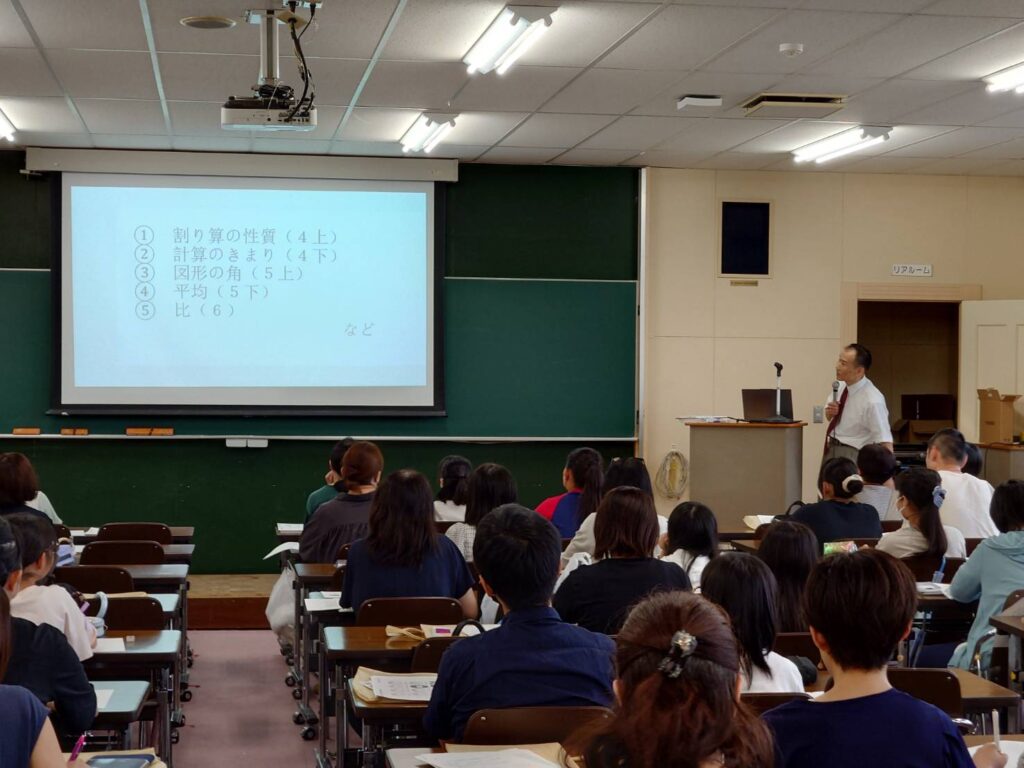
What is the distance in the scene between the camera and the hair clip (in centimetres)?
149

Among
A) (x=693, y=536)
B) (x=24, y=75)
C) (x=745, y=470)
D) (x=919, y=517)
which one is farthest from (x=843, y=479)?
(x=24, y=75)

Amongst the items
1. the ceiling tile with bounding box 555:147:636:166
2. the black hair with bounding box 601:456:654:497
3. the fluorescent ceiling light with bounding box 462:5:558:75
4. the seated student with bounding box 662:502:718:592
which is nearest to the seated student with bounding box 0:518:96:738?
the seated student with bounding box 662:502:718:592

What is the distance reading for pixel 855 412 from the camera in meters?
7.85

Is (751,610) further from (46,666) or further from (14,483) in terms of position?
(14,483)

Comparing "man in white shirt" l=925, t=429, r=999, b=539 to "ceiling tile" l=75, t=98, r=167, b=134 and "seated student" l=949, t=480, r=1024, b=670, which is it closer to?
"seated student" l=949, t=480, r=1024, b=670

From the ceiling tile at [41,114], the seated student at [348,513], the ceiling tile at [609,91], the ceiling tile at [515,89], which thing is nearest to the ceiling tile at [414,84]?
the ceiling tile at [515,89]

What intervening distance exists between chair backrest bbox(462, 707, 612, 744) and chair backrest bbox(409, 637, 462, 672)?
72 centimetres

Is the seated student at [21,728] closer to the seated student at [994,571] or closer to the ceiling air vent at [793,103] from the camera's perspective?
the seated student at [994,571]

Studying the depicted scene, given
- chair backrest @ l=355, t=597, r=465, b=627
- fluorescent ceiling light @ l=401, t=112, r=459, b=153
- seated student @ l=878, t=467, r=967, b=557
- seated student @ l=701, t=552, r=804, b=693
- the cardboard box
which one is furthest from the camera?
the cardboard box

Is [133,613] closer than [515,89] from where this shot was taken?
Yes

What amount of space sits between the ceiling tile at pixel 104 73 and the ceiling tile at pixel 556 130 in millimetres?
2347

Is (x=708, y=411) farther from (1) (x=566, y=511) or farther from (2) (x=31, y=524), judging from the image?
(2) (x=31, y=524)

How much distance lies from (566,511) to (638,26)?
7.47 feet

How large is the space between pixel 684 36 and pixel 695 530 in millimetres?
2606
